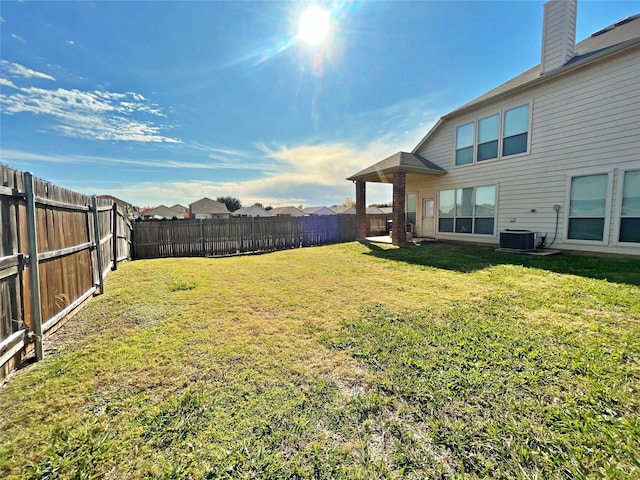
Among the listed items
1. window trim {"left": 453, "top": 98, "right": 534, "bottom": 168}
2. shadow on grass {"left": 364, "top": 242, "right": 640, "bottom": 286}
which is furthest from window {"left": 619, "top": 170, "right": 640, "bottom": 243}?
window trim {"left": 453, "top": 98, "right": 534, "bottom": 168}

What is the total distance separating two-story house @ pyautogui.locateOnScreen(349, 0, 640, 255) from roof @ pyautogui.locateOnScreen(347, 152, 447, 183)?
0.07 metres

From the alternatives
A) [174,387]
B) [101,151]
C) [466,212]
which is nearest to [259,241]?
[466,212]

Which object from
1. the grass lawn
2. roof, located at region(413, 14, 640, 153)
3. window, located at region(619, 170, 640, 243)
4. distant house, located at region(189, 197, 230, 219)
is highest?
roof, located at region(413, 14, 640, 153)

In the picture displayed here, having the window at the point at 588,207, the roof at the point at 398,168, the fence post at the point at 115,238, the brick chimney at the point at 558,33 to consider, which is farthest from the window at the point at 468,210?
the fence post at the point at 115,238

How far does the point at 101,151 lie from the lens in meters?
22.5

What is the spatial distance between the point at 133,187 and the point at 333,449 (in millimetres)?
48953

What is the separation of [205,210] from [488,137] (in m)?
39.8

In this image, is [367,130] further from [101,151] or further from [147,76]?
[101,151]

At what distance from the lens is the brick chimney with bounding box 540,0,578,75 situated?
7.91 metres

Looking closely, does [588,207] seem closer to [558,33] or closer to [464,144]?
[464,144]

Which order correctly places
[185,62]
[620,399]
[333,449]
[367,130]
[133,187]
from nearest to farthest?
[333,449], [620,399], [185,62], [367,130], [133,187]

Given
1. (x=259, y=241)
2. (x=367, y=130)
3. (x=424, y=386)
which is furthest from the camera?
(x=367, y=130)

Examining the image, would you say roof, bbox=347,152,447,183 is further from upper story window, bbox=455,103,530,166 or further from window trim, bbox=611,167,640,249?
window trim, bbox=611,167,640,249

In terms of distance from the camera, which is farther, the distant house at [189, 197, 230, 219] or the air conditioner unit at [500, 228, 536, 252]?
the distant house at [189, 197, 230, 219]
